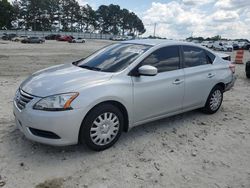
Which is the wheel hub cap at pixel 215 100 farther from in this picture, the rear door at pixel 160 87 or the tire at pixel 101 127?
the tire at pixel 101 127

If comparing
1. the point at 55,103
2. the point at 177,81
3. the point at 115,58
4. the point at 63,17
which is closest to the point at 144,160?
the point at 55,103

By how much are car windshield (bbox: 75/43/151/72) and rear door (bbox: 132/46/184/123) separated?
23 cm

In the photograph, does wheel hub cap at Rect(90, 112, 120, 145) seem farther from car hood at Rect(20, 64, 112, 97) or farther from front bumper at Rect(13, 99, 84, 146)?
car hood at Rect(20, 64, 112, 97)

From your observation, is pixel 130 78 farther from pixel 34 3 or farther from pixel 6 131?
pixel 34 3

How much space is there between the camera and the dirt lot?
2.97 metres

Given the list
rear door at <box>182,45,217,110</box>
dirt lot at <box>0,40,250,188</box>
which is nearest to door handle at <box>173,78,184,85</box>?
rear door at <box>182,45,217,110</box>

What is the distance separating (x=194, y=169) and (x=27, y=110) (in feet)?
7.75

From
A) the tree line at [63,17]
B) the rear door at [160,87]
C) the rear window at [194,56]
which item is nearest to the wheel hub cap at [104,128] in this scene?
the rear door at [160,87]

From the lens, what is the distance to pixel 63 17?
95.4 meters

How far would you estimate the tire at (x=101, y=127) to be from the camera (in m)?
3.37

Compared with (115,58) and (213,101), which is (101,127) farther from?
(213,101)

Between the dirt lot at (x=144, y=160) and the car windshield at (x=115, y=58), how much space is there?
1.21 meters

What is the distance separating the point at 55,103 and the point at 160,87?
1762 millimetres

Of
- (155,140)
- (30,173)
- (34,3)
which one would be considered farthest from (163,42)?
(34,3)
